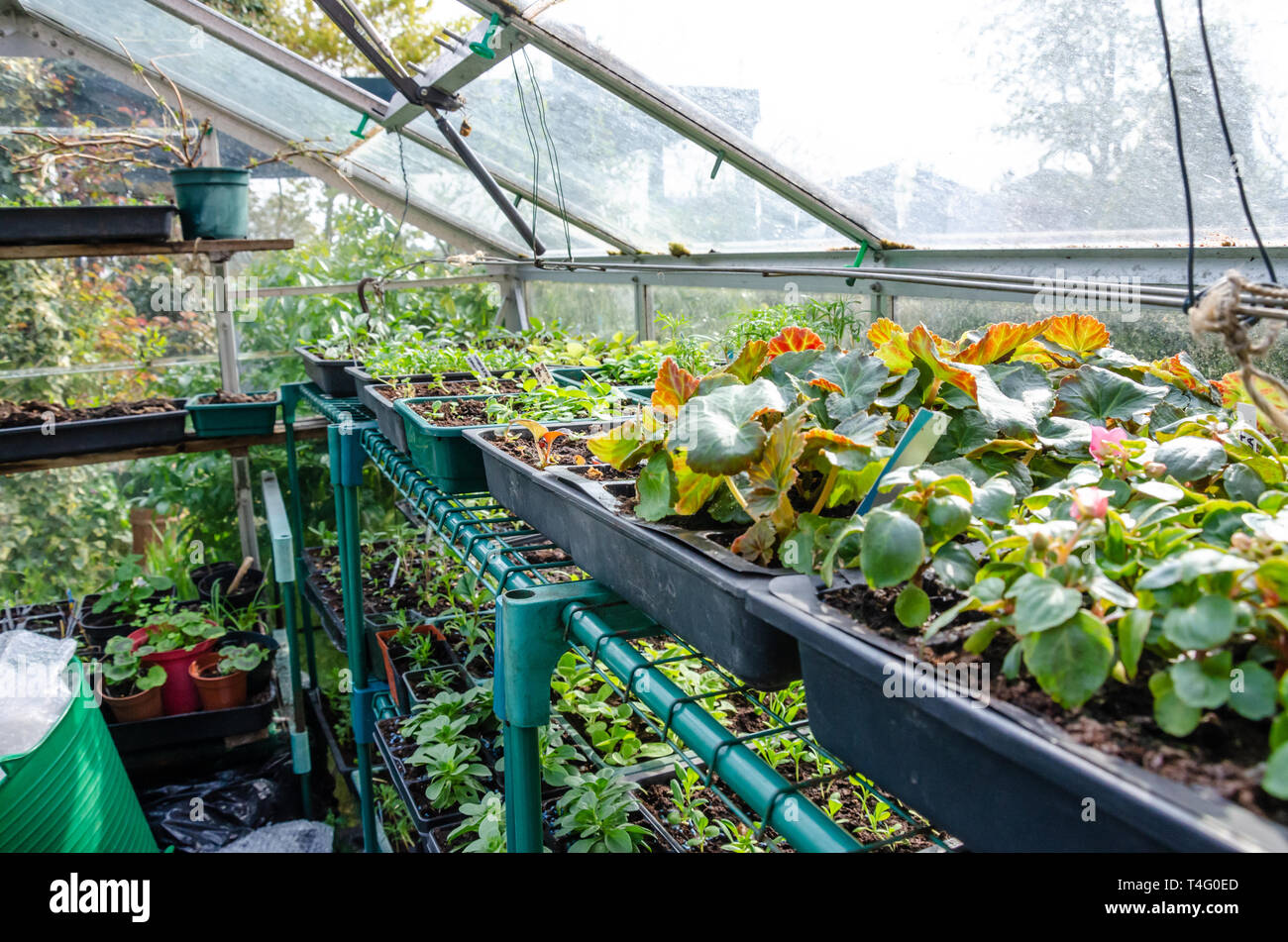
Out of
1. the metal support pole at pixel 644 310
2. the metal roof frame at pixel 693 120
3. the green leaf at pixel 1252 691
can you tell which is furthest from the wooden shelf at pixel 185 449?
the green leaf at pixel 1252 691

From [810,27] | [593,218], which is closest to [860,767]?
[810,27]

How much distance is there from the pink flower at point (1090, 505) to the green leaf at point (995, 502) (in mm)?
73

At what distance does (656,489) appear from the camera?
0.87 m

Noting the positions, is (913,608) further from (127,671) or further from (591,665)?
(127,671)

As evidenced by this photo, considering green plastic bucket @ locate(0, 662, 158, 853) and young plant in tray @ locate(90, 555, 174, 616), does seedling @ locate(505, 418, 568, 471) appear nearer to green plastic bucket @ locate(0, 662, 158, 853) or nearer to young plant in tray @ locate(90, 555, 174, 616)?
green plastic bucket @ locate(0, 662, 158, 853)

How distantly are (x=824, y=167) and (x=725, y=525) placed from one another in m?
1.32

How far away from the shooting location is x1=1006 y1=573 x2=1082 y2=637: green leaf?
49 centimetres

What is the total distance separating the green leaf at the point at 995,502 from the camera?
650 mm

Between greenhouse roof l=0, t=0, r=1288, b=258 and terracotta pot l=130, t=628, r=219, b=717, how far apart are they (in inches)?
69.6

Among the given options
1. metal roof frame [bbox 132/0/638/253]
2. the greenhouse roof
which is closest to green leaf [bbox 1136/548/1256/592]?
the greenhouse roof

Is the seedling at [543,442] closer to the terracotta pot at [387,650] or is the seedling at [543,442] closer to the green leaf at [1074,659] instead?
the green leaf at [1074,659]

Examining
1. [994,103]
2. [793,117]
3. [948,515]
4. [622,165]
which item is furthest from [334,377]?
[948,515]
